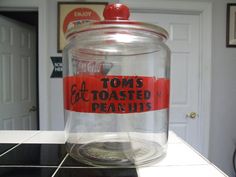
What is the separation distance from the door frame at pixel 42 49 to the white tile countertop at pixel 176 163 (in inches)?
54.1

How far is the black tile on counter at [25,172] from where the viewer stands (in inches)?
16.5

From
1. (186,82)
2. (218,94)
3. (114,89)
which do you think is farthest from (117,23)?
(218,94)

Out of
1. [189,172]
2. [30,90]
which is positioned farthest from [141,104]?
[30,90]

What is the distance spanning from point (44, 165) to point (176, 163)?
0.29 m

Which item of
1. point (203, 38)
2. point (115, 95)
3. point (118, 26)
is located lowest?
point (115, 95)

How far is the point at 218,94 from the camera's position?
2162 mm

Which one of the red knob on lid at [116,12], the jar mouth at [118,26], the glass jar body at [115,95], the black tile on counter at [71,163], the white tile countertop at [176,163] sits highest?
the red knob on lid at [116,12]

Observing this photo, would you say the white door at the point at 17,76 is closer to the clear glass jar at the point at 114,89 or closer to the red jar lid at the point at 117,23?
the clear glass jar at the point at 114,89

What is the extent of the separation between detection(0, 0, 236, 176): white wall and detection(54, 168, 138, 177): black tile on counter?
5.55 feet

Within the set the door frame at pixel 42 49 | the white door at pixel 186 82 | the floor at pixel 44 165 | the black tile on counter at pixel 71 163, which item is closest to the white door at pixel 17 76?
the door frame at pixel 42 49

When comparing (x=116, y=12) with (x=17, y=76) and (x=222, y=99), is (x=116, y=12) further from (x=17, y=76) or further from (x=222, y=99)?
(x=17, y=76)

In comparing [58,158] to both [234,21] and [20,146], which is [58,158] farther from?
[234,21]

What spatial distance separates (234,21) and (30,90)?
238 cm

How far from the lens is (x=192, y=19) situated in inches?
84.6
